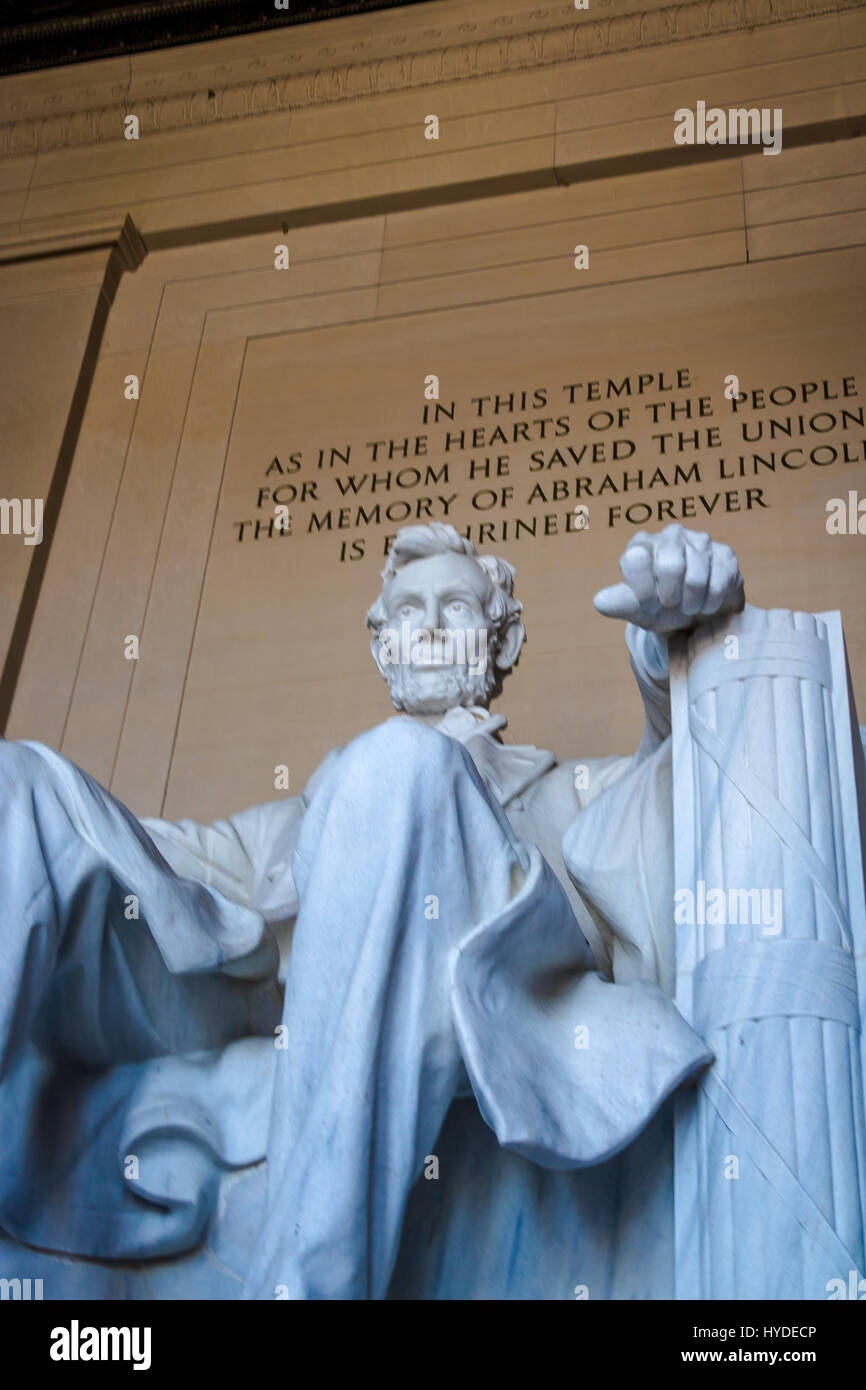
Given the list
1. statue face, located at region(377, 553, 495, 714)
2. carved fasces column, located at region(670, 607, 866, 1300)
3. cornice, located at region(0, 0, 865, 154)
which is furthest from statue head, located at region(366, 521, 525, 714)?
cornice, located at region(0, 0, 865, 154)

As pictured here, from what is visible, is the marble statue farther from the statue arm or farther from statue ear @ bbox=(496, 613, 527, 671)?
statue ear @ bbox=(496, 613, 527, 671)

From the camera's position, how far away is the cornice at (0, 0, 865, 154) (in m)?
5.99

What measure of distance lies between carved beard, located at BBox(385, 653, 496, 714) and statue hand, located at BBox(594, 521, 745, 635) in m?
0.97

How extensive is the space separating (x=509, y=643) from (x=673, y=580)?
1.17 metres

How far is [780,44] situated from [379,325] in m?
1.66

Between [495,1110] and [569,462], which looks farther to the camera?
[569,462]

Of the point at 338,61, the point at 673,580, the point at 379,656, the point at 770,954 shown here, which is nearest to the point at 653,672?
the point at 673,580

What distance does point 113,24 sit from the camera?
661 centimetres

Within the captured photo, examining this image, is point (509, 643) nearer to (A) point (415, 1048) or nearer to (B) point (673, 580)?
(B) point (673, 580)

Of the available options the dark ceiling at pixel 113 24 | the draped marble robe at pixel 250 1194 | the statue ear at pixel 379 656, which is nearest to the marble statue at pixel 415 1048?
the draped marble robe at pixel 250 1194

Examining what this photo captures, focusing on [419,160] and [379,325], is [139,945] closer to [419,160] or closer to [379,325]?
[379,325]

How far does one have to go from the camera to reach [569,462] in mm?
5090
